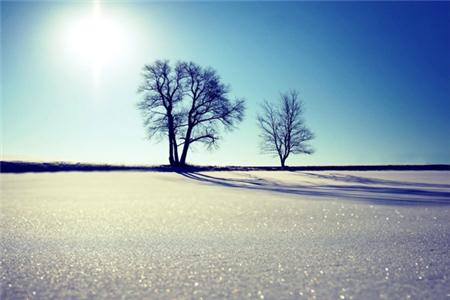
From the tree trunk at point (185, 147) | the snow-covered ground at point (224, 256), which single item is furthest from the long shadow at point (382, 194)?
the tree trunk at point (185, 147)

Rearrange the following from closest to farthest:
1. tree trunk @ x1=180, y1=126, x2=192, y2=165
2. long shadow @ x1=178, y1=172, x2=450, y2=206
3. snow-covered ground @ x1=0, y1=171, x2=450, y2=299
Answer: snow-covered ground @ x1=0, y1=171, x2=450, y2=299, long shadow @ x1=178, y1=172, x2=450, y2=206, tree trunk @ x1=180, y1=126, x2=192, y2=165

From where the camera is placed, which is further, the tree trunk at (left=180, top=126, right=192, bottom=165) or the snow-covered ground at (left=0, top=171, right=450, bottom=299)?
the tree trunk at (left=180, top=126, right=192, bottom=165)

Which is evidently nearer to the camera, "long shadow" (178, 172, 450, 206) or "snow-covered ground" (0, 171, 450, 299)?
"snow-covered ground" (0, 171, 450, 299)

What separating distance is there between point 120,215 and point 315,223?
1.39m

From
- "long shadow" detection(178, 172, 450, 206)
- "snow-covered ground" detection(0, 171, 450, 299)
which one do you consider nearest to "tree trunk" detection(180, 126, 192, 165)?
"long shadow" detection(178, 172, 450, 206)

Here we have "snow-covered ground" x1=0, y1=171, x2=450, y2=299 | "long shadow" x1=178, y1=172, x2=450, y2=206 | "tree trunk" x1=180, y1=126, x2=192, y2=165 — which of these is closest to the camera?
"snow-covered ground" x1=0, y1=171, x2=450, y2=299

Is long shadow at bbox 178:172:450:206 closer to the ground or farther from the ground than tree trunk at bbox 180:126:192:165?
closer to the ground

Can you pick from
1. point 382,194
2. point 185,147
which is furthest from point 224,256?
point 185,147

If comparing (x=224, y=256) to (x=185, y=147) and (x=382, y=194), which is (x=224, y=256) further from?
(x=185, y=147)

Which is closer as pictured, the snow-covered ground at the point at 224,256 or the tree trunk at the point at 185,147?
the snow-covered ground at the point at 224,256

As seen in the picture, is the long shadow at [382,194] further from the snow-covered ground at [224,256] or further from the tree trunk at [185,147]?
the tree trunk at [185,147]

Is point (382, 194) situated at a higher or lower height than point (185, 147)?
lower

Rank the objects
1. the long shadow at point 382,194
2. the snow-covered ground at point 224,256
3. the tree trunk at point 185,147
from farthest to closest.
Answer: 1. the tree trunk at point 185,147
2. the long shadow at point 382,194
3. the snow-covered ground at point 224,256

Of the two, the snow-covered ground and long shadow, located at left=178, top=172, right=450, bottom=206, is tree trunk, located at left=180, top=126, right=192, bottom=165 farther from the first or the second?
the snow-covered ground
